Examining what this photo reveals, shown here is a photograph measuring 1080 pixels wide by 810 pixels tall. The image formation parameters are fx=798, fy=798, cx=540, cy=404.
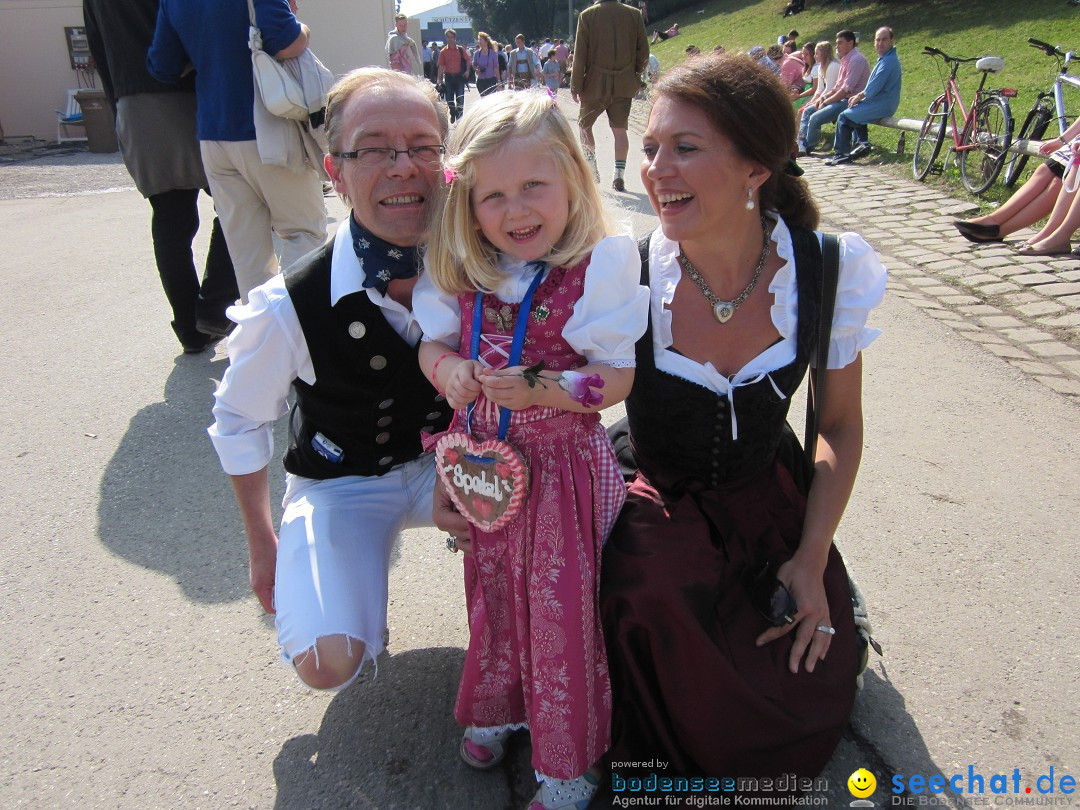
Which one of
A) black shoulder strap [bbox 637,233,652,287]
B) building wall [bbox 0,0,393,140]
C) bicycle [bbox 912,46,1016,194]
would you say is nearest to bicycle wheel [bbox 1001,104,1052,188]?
bicycle [bbox 912,46,1016,194]

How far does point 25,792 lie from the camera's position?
1859mm

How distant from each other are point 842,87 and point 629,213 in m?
5.29

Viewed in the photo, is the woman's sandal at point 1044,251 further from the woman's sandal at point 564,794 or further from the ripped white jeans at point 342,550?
the woman's sandal at point 564,794

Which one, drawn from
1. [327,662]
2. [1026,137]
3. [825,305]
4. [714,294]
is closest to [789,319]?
[825,305]

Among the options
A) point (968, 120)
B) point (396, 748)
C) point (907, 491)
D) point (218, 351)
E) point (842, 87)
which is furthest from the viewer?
point (842, 87)

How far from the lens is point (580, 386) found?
5.20 feet

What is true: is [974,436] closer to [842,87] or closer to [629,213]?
[629,213]

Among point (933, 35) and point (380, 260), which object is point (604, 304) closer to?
point (380, 260)

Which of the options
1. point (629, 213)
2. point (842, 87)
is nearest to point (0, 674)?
point (629, 213)

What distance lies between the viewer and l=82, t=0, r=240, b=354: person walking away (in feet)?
12.5

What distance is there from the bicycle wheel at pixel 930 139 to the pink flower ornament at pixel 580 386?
7532 mm

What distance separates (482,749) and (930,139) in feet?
27.5

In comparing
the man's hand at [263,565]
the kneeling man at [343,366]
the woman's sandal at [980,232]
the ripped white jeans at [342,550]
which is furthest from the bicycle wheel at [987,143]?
the man's hand at [263,565]

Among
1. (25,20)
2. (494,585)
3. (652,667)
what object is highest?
(25,20)
